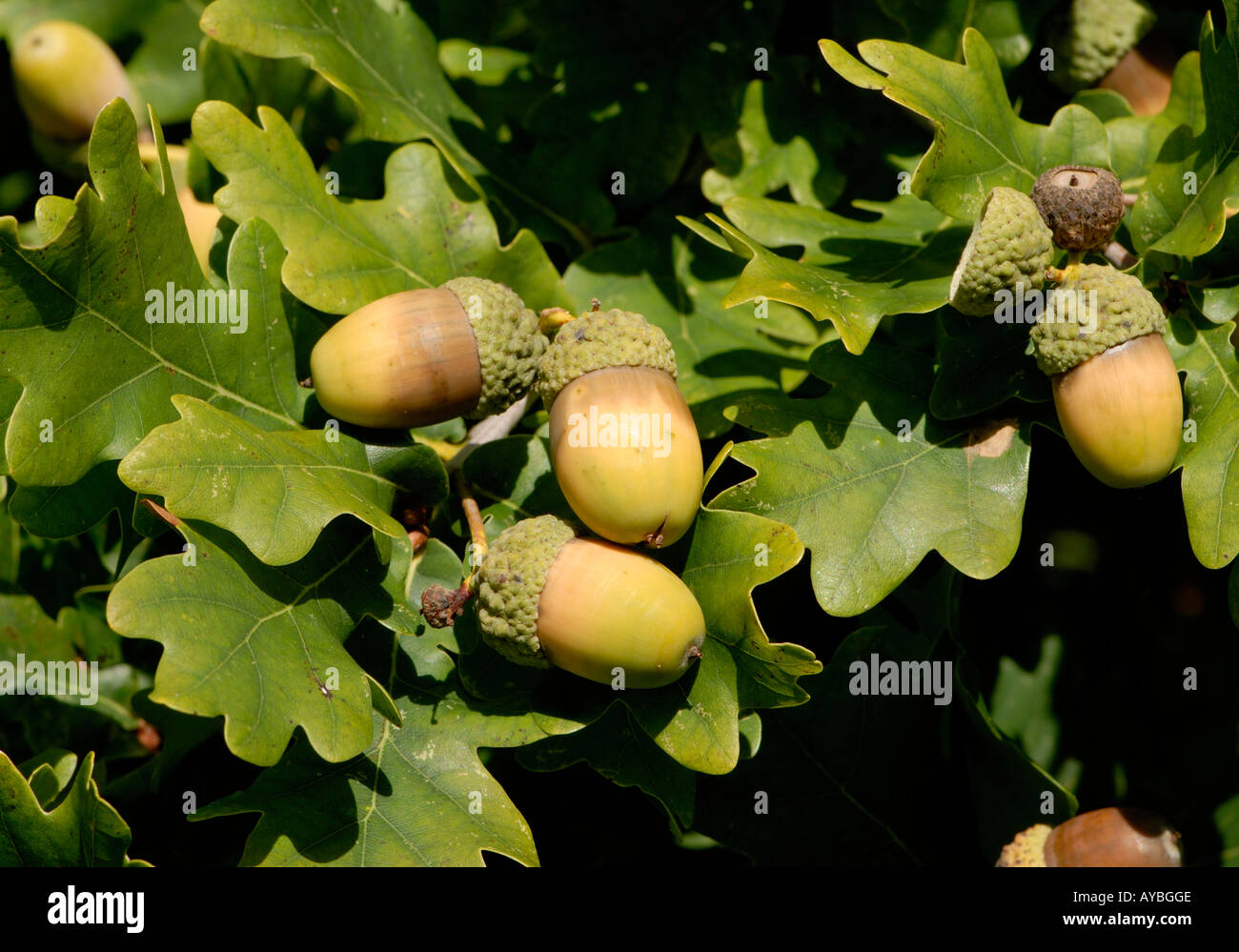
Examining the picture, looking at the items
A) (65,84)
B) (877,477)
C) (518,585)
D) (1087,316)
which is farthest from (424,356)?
(65,84)

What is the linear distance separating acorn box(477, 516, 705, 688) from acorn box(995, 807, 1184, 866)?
0.75 meters

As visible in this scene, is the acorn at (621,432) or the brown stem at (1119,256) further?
the brown stem at (1119,256)

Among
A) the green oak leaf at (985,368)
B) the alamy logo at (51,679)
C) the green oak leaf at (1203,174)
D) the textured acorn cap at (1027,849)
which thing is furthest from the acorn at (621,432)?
the alamy logo at (51,679)

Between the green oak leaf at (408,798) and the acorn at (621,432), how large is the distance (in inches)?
11.8

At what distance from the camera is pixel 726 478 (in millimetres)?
1782

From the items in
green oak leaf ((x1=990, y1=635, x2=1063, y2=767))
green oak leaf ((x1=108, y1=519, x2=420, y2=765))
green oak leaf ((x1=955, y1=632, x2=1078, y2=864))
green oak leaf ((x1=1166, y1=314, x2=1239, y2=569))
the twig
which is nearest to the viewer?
green oak leaf ((x1=108, y1=519, x2=420, y2=765))

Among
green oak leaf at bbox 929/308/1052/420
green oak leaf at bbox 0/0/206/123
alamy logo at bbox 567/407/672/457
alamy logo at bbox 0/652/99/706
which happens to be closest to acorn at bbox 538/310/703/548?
alamy logo at bbox 567/407/672/457

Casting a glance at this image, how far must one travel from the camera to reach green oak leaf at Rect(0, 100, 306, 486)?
1.27m

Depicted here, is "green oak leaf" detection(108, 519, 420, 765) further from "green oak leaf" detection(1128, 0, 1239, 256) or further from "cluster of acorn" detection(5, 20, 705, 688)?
"green oak leaf" detection(1128, 0, 1239, 256)

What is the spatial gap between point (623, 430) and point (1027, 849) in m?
1.00

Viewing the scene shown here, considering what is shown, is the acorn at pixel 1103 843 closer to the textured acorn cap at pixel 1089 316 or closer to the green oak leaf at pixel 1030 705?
the green oak leaf at pixel 1030 705

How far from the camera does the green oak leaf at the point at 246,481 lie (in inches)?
46.8

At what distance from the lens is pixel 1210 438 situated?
56.5 inches

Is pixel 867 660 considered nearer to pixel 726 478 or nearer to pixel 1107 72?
pixel 726 478
